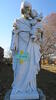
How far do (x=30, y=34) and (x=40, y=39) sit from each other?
0.73 feet

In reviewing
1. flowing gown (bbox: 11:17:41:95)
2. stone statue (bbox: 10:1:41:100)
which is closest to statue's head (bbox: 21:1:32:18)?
stone statue (bbox: 10:1:41:100)

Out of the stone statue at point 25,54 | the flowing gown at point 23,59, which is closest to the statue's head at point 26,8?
the stone statue at point 25,54

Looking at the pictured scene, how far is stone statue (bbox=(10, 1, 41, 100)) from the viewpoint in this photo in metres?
3.99

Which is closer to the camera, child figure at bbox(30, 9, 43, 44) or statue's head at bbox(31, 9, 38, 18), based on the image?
child figure at bbox(30, 9, 43, 44)

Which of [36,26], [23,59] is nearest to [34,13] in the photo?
[36,26]

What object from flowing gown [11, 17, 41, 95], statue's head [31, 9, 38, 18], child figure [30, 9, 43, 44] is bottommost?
flowing gown [11, 17, 41, 95]

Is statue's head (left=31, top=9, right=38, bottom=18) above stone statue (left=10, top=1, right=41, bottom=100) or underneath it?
above

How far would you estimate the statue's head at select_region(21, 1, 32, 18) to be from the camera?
13.4 feet

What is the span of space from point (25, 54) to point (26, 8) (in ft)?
3.08

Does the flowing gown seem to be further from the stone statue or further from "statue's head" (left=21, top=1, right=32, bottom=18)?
"statue's head" (left=21, top=1, right=32, bottom=18)

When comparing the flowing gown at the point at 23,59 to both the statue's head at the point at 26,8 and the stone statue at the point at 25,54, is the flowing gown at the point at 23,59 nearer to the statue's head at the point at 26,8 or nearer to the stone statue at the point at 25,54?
the stone statue at the point at 25,54

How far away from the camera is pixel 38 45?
412cm

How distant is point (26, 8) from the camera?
13.6 feet

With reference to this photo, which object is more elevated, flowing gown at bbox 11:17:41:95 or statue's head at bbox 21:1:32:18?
statue's head at bbox 21:1:32:18
